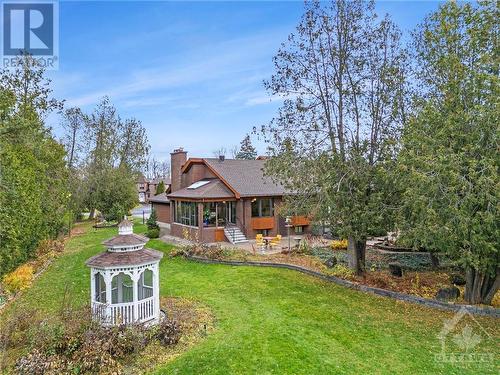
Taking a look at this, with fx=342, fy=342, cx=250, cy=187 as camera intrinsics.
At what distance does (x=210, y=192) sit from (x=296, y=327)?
13.9 m

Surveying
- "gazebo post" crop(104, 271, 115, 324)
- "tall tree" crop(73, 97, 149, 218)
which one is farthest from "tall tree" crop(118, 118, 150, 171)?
"gazebo post" crop(104, 271, 115, 324)

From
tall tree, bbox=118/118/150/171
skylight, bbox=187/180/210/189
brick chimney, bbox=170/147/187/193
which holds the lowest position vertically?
skylight, bbox=187/180/210/189

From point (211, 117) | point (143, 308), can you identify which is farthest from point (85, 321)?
point (211, 117)

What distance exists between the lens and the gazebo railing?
26.3 ft

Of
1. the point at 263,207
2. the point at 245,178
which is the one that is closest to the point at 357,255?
the point at 263,207

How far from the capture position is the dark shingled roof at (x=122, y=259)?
27.2 feet

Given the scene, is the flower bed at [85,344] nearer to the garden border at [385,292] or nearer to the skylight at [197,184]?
the garden border at [385,292]

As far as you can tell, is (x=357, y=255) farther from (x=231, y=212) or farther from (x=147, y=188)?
(x=147, y=188)

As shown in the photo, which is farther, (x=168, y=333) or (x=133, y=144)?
(x=133, y=144)

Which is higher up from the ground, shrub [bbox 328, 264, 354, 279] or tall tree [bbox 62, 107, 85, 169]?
tall tree [bbox 62, 107, 85, 169]

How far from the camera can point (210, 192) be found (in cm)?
2164

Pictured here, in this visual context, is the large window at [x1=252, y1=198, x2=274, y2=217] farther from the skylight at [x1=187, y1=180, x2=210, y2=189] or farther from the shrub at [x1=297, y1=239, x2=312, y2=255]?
the shrub at [x1=297, y1=239, x2=312, y2=255]

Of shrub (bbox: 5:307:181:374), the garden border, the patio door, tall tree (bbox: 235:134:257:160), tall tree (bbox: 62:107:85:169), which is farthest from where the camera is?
tall tree (bbox: 235:134:257:160)

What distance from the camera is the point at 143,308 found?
336 inches
